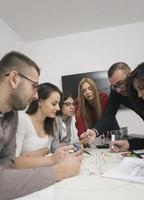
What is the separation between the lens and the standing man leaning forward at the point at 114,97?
1673 mm

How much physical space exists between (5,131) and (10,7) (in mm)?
2158

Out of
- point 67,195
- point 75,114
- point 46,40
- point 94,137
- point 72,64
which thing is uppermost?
point 46,40

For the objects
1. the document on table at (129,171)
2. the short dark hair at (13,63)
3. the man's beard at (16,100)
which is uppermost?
the short dark hair at (13,63)

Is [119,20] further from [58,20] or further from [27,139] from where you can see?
[27,139]

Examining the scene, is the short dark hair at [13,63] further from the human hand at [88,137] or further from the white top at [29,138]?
the human hand at [88,137]

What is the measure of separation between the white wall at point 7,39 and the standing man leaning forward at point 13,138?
6.92 ft

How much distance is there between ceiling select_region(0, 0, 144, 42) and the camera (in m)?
2.71

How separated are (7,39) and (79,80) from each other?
1.21 meters

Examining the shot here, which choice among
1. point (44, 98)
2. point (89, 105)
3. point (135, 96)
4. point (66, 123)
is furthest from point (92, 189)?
point (89, 105)

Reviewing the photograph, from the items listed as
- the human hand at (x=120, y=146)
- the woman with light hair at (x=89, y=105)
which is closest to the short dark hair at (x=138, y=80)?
the human hand at (x=120, y=146)

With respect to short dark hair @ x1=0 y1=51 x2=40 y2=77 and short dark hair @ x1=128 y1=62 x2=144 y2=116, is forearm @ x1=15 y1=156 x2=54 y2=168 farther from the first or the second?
short dark hair @ x1=128 y1=62 x2=144 y2=116

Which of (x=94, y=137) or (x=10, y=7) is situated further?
(x=10, y=7)

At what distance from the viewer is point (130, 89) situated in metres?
1.35

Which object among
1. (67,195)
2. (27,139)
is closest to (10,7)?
(27,139)
